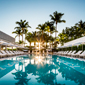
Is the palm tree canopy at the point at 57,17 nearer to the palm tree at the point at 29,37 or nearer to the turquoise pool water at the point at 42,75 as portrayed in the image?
the palm tree at the point at 29,37

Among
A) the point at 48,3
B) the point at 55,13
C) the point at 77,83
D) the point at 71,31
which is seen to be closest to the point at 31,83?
the point at 77,83

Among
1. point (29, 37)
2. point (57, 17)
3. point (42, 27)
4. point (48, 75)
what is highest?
point (57, 17)

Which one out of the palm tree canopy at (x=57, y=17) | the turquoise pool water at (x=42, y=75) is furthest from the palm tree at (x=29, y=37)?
the turquoise pool water at (x=42, y=75)

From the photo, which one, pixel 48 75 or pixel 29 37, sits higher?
pixel 29 37

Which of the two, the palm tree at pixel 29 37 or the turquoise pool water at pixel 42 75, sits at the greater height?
→ the palm tree at pixel 29 37

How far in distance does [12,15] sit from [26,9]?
2.83 m

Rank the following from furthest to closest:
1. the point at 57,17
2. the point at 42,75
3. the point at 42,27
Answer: the point at 42,27
the point at 57,17
the point at 42,75

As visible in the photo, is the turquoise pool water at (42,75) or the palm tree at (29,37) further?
the palm tree at (29,37)

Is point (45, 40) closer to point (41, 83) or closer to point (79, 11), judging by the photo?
point (79, 11)

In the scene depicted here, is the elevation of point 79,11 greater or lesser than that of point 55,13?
lesser

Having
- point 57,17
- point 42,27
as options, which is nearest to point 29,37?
point 42,27

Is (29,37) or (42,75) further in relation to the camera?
(29,37)

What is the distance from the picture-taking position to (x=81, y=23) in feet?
116

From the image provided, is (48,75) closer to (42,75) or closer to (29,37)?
(42,75)
